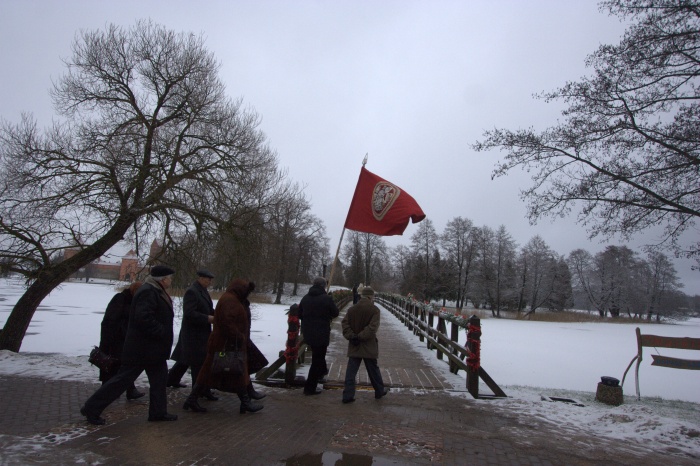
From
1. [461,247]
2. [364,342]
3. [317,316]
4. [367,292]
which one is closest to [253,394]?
[317,316]

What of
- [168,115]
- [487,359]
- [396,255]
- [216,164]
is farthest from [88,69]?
[396,255]

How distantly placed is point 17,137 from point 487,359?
1238 cm

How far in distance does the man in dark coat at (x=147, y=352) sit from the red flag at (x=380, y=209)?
3.39 m

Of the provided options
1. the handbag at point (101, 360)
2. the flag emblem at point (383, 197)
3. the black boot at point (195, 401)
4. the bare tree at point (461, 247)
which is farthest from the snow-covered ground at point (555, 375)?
the bare tree at point (461, 247)

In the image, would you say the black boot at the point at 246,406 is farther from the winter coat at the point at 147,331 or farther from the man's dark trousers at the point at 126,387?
the winter coat at the point at 147,331

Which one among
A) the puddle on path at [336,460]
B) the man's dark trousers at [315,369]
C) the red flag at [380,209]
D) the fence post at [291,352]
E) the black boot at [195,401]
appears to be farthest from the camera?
the red flag at [380,209]

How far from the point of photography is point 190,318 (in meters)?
5.38

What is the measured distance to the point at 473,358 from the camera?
6332mm

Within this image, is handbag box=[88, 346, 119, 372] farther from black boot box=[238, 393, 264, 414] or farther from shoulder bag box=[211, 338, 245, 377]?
black boot box=[238, 393, 264, 414]

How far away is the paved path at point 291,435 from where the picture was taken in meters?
3.63

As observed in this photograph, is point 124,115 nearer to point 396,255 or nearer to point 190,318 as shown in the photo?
point 190,318

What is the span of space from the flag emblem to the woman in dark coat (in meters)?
3.77

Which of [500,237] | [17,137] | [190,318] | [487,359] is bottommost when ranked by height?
[487,359]

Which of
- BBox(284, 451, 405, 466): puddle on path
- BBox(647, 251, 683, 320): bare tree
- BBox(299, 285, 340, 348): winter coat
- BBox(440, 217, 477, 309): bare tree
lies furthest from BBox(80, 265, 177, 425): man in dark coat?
BBox(647, 251, 683, 320): bare tree
